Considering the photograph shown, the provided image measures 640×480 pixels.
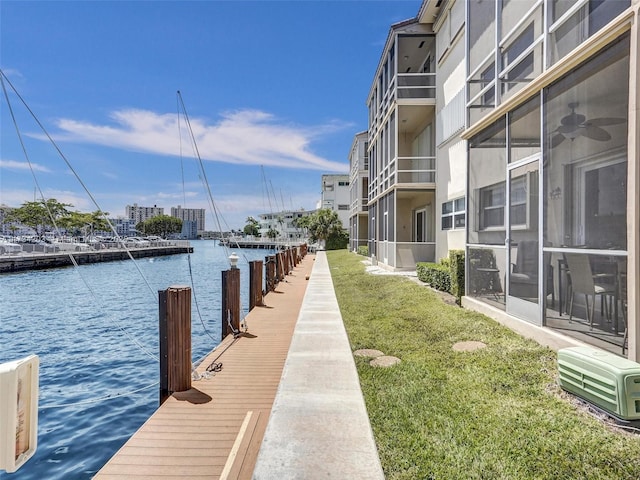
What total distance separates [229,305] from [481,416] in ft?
16.8

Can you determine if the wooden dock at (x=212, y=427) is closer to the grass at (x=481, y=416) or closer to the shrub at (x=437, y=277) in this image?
the grass at (x=481, y=416)

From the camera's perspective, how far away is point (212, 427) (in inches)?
151

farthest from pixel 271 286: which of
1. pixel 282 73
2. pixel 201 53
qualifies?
pixel 282 73

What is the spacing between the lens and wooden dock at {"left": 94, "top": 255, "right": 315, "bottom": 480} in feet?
10.3

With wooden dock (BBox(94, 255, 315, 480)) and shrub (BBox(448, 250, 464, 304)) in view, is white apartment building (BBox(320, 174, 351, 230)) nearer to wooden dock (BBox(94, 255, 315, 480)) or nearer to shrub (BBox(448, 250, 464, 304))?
shrub (BBox(448, 250, 464, 304))

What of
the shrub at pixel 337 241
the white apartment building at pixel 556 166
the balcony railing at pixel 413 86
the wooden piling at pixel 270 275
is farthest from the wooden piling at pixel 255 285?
the shrub at pixel 337 241

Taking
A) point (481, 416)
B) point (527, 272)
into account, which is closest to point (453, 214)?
point (527, 272)

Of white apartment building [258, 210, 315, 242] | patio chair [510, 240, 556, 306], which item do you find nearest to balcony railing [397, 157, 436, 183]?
patio chair [510, 240, 556, 306]

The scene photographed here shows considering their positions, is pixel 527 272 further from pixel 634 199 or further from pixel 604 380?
pixel 604 380

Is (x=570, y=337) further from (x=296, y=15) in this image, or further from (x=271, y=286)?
(x=296, y=15)

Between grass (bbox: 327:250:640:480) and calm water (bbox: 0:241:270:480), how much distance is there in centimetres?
341

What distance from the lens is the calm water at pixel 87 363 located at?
181 inches

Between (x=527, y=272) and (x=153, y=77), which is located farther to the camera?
(x=153, y=77)

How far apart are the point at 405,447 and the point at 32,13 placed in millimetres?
8830
